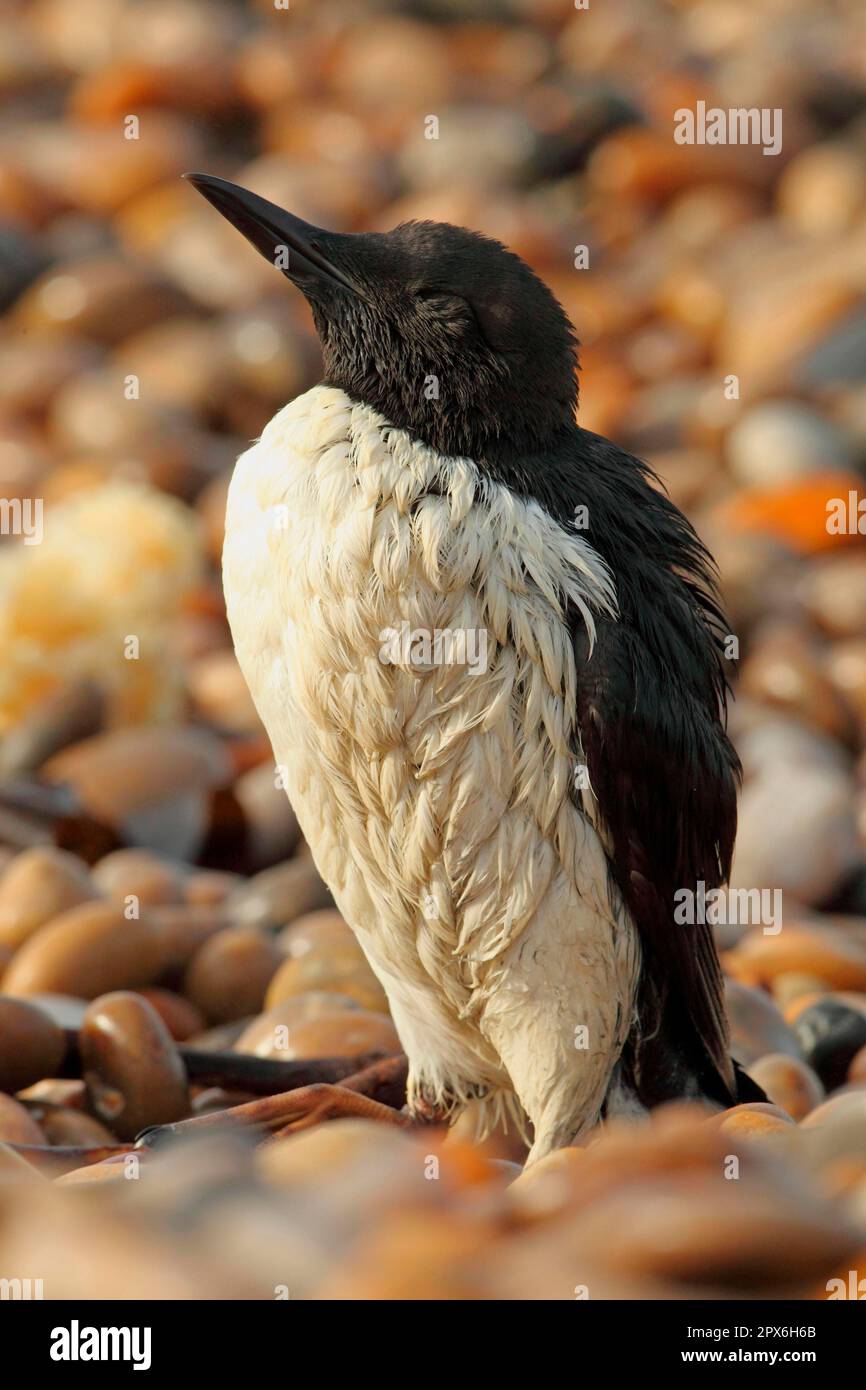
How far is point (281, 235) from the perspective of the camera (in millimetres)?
3850

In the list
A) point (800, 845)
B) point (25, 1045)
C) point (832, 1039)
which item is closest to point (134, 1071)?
point (25, 1045)

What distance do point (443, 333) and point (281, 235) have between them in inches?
17.8

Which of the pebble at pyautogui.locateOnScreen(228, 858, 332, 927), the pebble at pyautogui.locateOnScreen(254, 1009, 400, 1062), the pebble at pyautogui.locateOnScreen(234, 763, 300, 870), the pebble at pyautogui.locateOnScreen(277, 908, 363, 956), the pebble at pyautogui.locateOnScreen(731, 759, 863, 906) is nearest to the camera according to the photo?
the pebble at pyautogui.locateOnScreen(254, 1009, 400, 1062)

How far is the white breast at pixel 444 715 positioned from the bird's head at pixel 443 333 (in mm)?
76

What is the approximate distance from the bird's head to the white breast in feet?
0.25

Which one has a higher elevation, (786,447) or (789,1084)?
(786,447)

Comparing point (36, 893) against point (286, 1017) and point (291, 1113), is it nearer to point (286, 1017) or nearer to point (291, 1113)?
point (286, 1017)

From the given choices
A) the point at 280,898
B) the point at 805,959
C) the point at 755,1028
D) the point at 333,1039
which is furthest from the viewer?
the point at 280,898

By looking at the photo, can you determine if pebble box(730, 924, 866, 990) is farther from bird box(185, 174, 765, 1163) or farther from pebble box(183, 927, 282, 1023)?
bird box(185, 174, 765, 1163)

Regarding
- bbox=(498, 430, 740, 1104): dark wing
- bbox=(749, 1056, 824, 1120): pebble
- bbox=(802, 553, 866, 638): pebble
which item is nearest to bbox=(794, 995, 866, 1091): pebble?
bbox=(749, 1056, 824, 1120): pebble

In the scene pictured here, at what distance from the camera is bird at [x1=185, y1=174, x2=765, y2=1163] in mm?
3639

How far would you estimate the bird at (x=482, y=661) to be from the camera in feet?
11.9

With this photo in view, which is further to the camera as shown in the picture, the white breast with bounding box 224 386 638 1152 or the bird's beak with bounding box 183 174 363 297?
the bird's beak with bounding box 183 174 363 297

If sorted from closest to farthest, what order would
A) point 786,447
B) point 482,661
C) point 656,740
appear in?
point 482,661
point 656,740
point 786,447
